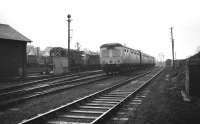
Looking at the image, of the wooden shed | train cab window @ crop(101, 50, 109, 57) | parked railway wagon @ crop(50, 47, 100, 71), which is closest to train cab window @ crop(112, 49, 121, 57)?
train cab window @ crop(101, 50, 109, 57)

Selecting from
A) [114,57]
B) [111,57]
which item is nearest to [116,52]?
[114,57]

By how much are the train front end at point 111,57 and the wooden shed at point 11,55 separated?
29.0ft

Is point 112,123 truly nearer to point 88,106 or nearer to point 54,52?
point 88,106

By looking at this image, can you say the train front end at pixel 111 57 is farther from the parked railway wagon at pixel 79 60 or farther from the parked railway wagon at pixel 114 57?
the parked railway wagon at pixel 79 60

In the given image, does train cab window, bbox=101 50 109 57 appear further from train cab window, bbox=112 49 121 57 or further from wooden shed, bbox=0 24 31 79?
wooden shed, bbox=0 24 31 79

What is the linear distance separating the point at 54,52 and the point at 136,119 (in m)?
28.5

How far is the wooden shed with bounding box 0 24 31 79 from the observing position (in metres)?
20.8

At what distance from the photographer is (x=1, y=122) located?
5.94 metres

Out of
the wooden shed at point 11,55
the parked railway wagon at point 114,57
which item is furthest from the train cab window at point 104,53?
the wooden shed at point 11,55

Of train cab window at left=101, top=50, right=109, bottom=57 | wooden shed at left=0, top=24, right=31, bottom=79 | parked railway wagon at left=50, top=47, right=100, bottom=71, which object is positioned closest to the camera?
wooden shed at left=0, top=24, right=31, bottom=79

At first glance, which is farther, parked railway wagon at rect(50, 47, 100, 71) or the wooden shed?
parked railway wagon at rect(50, 47, 100, 71)

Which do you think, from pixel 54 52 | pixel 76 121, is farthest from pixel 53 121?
pixel 54 52

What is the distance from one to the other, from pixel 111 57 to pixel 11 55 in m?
10.7

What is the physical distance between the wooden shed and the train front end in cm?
883
